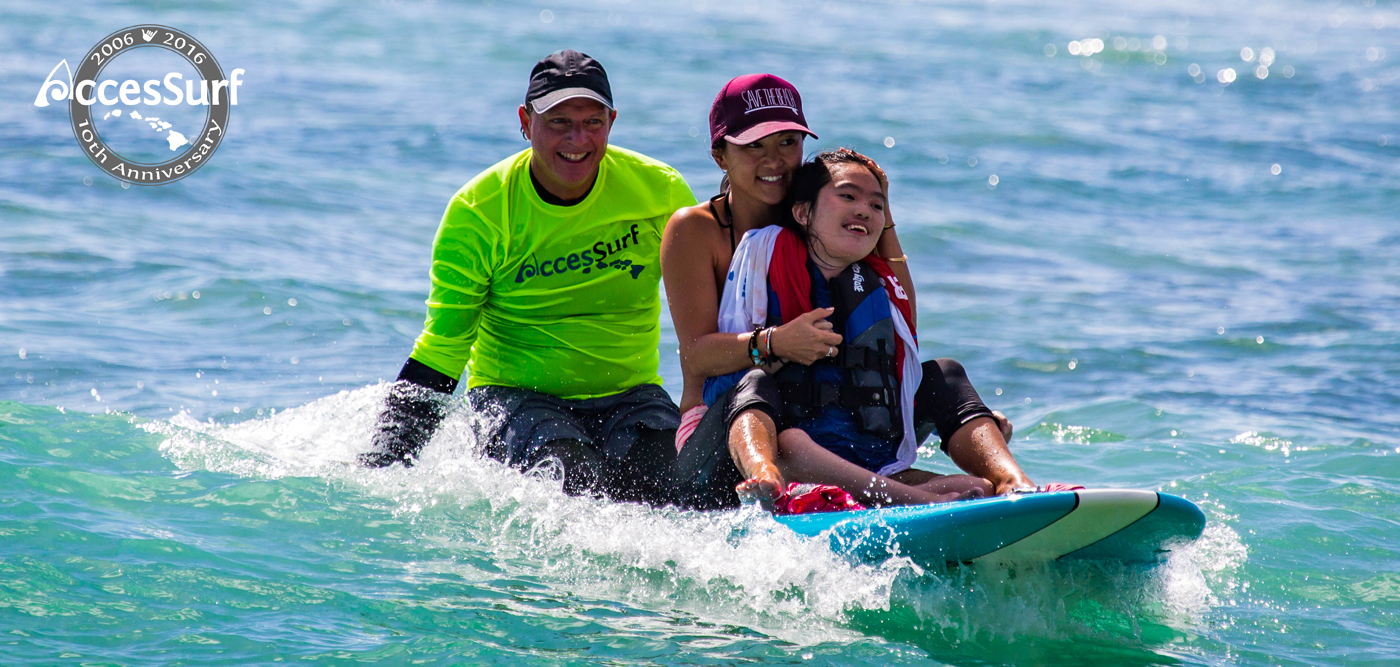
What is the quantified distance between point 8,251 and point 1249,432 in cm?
818

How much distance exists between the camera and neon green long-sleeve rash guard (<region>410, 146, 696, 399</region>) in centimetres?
506

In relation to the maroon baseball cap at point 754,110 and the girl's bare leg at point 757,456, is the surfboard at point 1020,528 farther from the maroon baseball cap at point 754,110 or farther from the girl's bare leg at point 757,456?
the maroon baseball cap at point 754,110

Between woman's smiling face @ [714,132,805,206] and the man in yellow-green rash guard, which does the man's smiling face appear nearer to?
the man in yellow-green rash guard

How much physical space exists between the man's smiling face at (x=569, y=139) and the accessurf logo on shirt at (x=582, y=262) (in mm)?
266

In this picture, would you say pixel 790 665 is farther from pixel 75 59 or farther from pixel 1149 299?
pixel 75 59

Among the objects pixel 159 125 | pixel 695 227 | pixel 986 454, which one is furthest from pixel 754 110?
pixel 159 125

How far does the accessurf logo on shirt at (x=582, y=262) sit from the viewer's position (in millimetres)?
5090

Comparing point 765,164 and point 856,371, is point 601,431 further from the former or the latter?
point 765,164

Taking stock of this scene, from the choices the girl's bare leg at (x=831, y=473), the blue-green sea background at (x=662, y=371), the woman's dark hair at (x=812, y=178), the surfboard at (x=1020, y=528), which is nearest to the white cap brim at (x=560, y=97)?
the woman's dark hair at (x=812, y=178)

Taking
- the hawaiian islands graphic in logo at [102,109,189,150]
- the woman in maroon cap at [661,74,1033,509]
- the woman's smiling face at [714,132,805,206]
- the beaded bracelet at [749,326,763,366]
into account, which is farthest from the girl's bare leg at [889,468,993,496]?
the hawaiian islands graphic in logo at [102,109,189,150]

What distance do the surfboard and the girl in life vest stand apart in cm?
40

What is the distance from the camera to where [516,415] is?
16.8 feet

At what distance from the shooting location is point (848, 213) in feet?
14.3

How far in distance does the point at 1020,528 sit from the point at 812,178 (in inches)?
56.3
